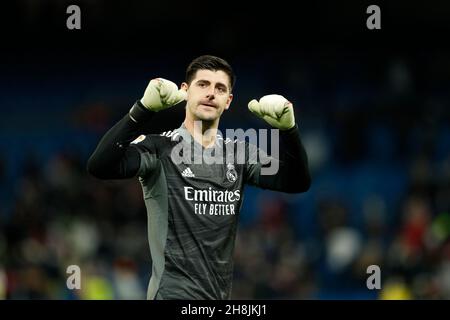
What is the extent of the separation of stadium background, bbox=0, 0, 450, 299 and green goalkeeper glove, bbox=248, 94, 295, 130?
5639mm

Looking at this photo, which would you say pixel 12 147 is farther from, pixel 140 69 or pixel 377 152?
pixel 377 152

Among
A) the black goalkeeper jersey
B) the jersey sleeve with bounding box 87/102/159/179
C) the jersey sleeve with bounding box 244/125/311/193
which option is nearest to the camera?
the jersey sleeve with bounding box 87/102/159/179

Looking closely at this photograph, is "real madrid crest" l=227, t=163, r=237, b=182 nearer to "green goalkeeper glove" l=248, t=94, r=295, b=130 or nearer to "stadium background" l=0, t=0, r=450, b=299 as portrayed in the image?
"green goalkeeper glove" l=248, t=94, r=295, b=130

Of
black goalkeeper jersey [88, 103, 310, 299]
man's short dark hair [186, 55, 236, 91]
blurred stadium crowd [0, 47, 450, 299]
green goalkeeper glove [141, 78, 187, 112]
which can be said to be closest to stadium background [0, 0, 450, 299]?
blurred stadium crowd [0, 47, 450, 299]

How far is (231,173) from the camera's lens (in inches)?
209

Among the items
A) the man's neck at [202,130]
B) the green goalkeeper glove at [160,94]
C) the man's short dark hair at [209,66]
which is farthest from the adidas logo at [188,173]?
the man's short dark hair at [209,66]

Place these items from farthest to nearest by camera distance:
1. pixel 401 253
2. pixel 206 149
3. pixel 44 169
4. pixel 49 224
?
pixel 44 169
pixel 49 224
pixel 401 253
pixel 206 149

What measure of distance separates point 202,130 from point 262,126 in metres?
7.79

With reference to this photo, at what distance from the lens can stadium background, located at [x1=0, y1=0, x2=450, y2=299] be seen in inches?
443

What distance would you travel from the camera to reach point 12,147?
13828 millimetres

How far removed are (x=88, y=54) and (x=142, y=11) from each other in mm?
A: 1160

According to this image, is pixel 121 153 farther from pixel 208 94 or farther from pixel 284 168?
pixel 284 168

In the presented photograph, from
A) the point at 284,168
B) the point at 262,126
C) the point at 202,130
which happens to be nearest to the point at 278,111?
the point at 284,168

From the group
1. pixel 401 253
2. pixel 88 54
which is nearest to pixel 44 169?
pixel 88 54
